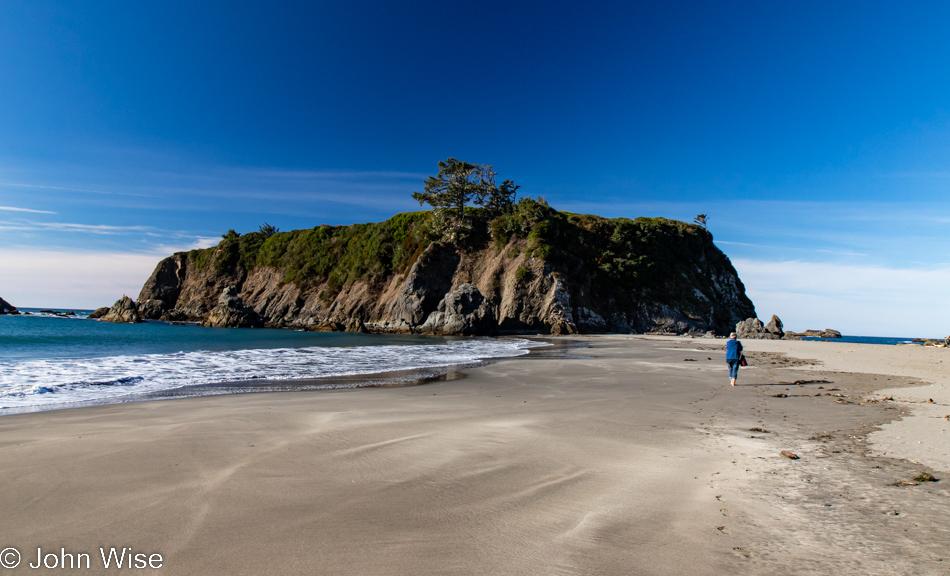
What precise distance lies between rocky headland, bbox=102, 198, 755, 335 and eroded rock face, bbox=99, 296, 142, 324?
3.62 feet

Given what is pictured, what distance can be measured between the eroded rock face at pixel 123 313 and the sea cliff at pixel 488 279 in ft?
18.5

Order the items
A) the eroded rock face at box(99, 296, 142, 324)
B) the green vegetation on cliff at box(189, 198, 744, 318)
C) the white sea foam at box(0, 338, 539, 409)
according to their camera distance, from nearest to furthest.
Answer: the white sea foam at box(0, 338, 539, 409), the green vegetation on cliff at box(189, 198, 744, 318), the eroded rock face at box(99, 296, 142, 324)

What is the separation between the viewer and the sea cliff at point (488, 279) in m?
46.0

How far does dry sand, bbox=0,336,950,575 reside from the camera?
2.65 metres

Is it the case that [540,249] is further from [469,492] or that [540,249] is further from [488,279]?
[469,492]

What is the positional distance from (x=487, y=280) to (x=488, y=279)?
0.57ft

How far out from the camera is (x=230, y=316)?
55688 millimetres

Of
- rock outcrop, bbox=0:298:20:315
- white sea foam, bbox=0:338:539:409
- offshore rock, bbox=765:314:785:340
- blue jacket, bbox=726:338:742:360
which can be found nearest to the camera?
white sea foam, bbox=0:338:539:409

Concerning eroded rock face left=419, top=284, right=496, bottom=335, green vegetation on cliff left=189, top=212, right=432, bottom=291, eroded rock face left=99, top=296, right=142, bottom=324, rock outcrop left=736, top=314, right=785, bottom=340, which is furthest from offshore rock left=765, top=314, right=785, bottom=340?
eroded rock face left=99, top=296, right=142, bottom=324

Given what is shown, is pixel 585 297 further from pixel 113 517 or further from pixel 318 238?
pixel 113 517

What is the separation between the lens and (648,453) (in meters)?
4.96

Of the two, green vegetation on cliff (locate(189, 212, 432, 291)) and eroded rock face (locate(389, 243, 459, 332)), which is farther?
green vegetation on cliff (locate(189, 212, 432, 291))

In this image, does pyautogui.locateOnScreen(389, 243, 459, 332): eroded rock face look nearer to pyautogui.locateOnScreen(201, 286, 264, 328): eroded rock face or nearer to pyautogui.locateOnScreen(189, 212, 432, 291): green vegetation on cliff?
pyautogui.locateOnScreen(189, 212, 432, 291): green vegetation on cliff

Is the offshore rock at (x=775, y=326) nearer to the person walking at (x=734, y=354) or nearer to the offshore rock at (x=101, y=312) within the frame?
the person walking at (x=734, y=354)
